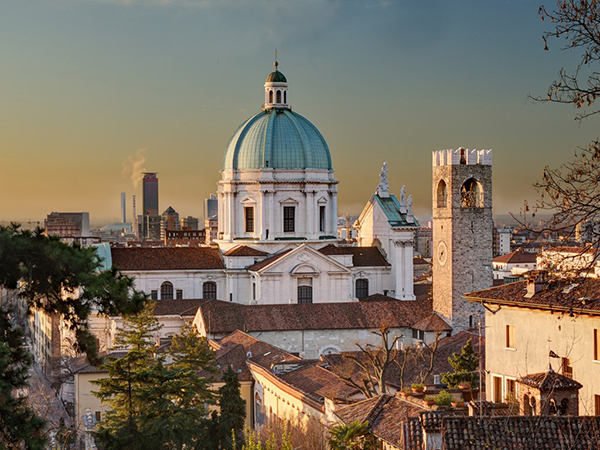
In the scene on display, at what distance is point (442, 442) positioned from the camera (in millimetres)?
16547

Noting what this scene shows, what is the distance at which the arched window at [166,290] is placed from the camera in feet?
199

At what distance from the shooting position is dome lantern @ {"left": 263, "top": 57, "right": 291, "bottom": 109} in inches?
2601

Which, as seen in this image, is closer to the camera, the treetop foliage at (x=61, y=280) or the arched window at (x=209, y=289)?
the treetop foliage at (x=61, y=280)

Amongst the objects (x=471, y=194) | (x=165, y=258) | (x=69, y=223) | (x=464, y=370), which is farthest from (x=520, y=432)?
(x=69, y=223)

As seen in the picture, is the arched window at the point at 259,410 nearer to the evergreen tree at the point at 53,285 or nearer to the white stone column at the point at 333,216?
the evergreen tree at the point at 53,285

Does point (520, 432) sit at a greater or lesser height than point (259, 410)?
greater

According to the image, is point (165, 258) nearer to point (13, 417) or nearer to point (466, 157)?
point (466, 157)

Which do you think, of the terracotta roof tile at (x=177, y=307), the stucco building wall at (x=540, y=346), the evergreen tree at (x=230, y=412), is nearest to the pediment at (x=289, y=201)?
the terracotta roof tile at (x=177, y=307)

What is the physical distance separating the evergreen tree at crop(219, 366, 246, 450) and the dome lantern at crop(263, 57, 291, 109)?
3579cm

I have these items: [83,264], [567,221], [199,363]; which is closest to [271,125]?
[199,363]

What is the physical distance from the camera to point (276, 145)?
63.8 metres

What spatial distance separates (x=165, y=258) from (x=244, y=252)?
4.84m

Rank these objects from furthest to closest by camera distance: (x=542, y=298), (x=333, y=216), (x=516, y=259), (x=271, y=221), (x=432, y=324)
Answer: (x=516, y=259) → (x=333, y=216) → (x=271, y=221) → (x=432, y=324) → (x=542, y=298)

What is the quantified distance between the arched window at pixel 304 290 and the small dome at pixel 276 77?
1460 centimetres
